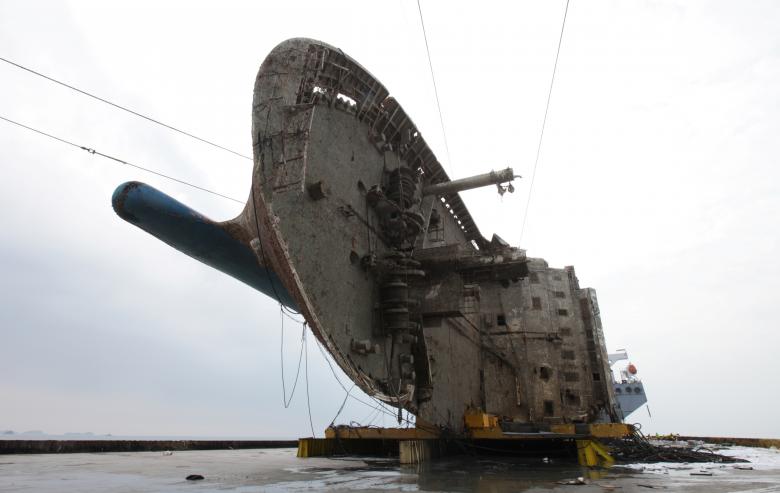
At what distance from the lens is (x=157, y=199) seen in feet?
34.9

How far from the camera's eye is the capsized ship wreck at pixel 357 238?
9.71 meters

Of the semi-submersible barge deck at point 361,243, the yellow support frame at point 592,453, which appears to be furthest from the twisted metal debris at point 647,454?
the semi-submersible barge deck at point 361,243

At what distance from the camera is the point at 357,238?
1212 centimetres

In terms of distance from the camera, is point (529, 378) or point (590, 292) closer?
point (529, 378)

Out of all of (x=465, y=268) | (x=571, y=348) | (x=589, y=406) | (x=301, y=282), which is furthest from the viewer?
(x=571, y=348)

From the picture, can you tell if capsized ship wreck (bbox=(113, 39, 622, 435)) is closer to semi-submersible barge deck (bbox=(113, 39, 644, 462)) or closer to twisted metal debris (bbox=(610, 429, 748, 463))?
semi-submersible barge deck (bbox=(113, 39, 644, 462))

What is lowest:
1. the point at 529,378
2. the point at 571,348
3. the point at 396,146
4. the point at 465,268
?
the point at 529,378

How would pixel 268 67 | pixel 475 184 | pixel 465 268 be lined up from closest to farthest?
pixel 268 67 < pixel 465 268 < pixel 475 184

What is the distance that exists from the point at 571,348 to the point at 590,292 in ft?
10.3

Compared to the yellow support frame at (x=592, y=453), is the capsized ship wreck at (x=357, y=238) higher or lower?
higher

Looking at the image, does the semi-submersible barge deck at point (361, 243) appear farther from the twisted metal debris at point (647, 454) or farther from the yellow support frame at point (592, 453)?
the twisted metal debris at point (647, 454)

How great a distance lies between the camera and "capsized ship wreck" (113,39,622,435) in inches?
382

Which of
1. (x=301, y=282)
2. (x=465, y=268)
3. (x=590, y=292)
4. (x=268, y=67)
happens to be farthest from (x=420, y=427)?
(x=590, y=292)

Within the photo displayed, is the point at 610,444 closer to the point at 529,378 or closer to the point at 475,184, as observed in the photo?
the point at 529,378
